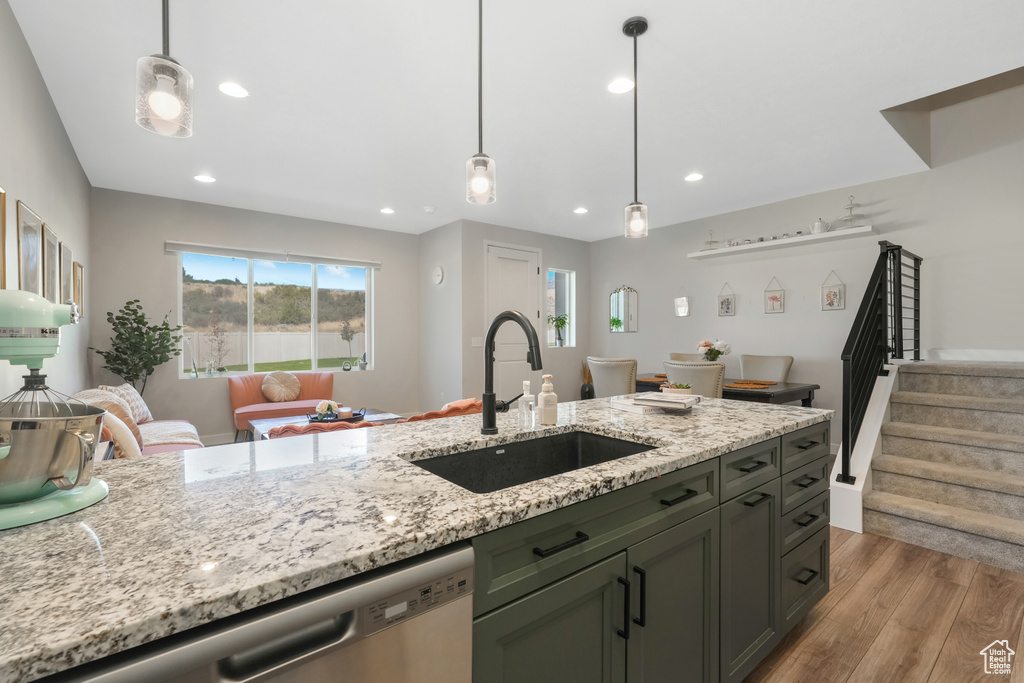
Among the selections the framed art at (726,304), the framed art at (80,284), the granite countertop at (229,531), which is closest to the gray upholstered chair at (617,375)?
the framed art at (726,304)

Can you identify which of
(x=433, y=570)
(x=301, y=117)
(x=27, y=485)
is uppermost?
(x=301, y=117)

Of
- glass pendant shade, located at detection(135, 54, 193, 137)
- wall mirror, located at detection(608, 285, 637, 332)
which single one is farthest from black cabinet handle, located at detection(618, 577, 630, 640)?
wall mirror, located at detection(608, 285, 637, 332)

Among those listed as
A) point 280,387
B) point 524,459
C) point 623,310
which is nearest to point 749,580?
point 524,459

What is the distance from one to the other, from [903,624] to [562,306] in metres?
5.55

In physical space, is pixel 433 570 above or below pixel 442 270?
below

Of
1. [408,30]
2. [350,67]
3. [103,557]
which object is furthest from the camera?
[350,67]

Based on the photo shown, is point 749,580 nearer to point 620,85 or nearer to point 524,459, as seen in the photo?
point 524,459

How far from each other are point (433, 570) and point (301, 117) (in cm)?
322

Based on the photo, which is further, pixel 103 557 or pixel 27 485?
pixel 27 485

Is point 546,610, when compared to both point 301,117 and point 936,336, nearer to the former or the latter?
point 301,117

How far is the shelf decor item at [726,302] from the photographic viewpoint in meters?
5.59

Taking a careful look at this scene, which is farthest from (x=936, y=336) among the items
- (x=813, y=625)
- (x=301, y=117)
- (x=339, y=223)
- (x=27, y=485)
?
(x=339, y=223)

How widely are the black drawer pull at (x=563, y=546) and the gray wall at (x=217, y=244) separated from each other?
5.33 metres

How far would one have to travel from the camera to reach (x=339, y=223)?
601 centimetres
